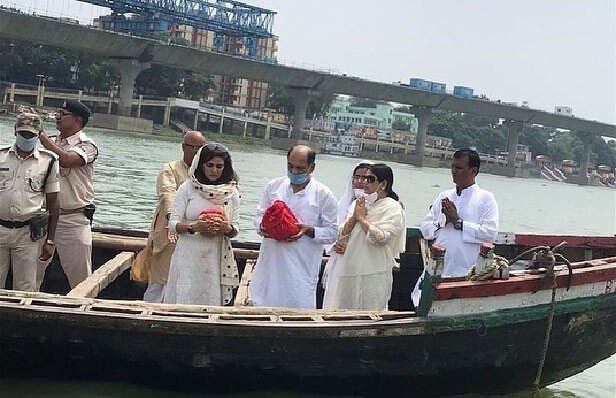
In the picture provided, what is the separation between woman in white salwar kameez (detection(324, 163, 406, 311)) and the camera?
521cm

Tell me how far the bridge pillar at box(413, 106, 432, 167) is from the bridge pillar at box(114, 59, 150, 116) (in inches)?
1040

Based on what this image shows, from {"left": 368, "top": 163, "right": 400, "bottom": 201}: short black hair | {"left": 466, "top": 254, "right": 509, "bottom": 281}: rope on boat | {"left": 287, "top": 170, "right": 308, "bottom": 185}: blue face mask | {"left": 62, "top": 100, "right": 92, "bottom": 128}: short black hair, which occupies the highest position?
{"left": 62, "top": 100, "right": 92, "bottom": 128}: short black hair

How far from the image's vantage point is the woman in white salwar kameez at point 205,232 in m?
4.87

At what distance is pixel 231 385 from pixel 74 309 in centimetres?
106

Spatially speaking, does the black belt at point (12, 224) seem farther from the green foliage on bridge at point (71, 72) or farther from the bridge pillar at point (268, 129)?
the bridge pillar at point (268, 129)

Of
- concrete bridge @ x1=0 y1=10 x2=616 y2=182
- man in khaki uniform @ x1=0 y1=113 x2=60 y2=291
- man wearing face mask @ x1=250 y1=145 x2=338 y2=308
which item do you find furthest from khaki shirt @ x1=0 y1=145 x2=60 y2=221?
concrete bridge @ x1=0 y1=10 x2=616 y2=182

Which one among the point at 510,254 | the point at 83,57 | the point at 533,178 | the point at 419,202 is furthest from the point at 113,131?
the point at 533,178

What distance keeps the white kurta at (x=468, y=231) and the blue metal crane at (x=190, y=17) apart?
5682 cm

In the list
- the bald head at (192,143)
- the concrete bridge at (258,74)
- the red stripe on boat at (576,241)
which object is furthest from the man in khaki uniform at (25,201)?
the concrete bridge at (258,74)

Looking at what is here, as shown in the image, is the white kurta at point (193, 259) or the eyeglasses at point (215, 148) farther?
the white kurta at point (193, 259)

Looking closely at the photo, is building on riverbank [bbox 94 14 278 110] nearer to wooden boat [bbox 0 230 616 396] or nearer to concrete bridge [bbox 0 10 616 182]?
concrete bridge [bbox 0 10 616 182]

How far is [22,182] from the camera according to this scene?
502 centimetres

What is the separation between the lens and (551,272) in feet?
17.0

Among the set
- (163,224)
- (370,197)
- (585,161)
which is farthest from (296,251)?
(585,161)
